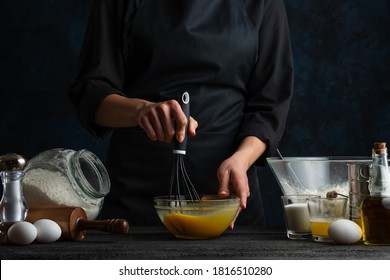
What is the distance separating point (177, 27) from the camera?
181cm

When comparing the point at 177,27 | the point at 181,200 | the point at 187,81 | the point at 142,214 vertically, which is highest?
the point at 177,27

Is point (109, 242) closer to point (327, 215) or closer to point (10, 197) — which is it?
point (10, 197)

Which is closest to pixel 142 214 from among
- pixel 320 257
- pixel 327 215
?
pixel 327 215

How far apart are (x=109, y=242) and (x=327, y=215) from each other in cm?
38

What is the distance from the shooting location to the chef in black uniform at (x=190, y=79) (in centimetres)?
176

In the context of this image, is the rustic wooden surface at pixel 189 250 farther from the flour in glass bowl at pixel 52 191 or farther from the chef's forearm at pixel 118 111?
the chef's forearm at pixel 118 111

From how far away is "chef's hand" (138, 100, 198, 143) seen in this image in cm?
123

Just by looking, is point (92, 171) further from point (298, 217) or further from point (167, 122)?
point (298, 217)

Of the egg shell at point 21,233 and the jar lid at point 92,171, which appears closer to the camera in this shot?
the egg shell at point 21,233

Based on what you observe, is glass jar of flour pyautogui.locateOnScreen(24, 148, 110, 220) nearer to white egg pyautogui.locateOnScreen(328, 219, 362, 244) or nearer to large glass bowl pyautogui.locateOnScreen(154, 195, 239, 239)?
large glass bowl pyautogui.locateOnScreen(154, 195, 239, 239)

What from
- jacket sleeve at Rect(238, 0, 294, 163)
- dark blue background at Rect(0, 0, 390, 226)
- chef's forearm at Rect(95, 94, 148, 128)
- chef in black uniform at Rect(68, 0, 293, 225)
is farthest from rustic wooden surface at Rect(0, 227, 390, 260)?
dark blue background at Rect(0, 0, 390, 226)

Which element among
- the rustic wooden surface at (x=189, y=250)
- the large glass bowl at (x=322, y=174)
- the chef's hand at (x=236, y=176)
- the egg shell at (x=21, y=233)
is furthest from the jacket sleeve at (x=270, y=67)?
the egg shell at (x=21, y=233)

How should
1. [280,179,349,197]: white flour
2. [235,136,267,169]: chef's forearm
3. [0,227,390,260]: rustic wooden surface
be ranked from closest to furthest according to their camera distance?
[0,227,390,260]: rustic wooden surface, [280,179,349,197]: white flour, [235,136,267,169]: chef's forearm

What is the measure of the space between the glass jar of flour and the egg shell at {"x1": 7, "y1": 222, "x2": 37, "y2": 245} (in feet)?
0.60
